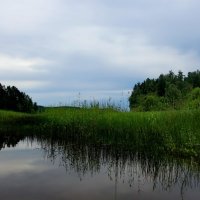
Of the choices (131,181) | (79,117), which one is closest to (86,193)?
(131,181)

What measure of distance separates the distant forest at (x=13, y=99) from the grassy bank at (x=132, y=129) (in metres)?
8.80

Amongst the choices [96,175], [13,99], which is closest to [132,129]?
[96,175]

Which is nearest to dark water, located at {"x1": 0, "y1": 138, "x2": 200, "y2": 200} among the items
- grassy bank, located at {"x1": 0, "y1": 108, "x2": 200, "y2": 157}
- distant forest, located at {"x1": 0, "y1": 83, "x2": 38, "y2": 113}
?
grassy bank, located at {"x1": 0, "y1": 108, "x2": 200, "y2": 157}

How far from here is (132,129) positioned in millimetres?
14125

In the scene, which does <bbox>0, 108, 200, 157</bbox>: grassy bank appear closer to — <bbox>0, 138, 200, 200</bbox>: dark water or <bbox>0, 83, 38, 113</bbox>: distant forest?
<bbox>0, 138, 200, 200</bbox>: dark water

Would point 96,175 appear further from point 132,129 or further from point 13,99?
point 13,99

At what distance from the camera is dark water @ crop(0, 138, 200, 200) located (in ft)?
25.8

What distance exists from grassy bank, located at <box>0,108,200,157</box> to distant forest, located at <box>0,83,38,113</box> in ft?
28.9

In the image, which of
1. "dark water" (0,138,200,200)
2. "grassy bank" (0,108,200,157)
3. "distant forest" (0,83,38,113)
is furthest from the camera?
"distant forest" (0,83,38,113)

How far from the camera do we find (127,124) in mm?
14781

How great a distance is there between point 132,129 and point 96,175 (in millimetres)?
4828

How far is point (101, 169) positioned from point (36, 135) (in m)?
9.62

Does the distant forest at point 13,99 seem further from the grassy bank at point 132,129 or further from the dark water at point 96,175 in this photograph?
the dark water at point 96,175

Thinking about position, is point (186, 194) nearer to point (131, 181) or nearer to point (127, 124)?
point (131, 181)
